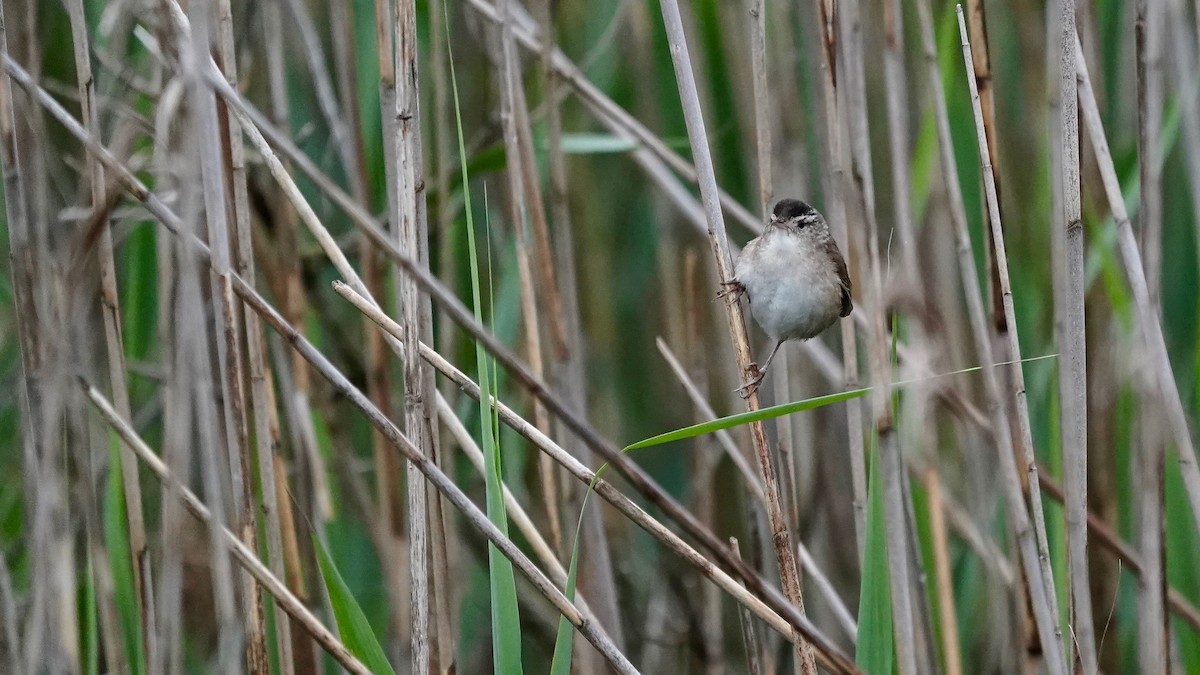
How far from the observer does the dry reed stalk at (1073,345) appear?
1530mm

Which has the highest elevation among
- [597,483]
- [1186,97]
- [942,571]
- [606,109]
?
[606,109]

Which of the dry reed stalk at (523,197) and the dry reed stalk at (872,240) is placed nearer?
the dry reed stalk at (872,240)

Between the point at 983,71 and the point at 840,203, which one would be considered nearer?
the point at 983,71

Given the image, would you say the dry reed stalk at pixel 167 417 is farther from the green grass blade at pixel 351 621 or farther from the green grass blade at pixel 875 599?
the green grass blade at pixel 875 599

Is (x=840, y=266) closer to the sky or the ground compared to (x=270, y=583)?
closer to the sky

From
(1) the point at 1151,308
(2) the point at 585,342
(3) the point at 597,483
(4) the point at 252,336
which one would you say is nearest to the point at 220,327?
(4) the point at 252,336

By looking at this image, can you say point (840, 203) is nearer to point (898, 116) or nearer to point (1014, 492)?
point (898, 116)

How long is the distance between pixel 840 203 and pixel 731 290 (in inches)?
9.6

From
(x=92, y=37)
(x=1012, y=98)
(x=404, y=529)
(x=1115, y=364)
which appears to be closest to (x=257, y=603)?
(x=404, y=529)

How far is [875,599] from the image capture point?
1.52 metres

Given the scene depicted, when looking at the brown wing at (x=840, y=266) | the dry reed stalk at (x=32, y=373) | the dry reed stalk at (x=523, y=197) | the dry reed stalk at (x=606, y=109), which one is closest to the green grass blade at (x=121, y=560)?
the dry reed stalk at (x=32, y=373)

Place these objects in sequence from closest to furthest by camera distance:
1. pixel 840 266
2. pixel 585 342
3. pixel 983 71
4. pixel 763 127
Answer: pixel 983 71 < pixel 763 127 < pixel 840 266 < pixel 585 342

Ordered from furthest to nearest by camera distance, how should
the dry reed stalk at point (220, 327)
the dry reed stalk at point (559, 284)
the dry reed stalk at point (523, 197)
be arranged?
the dry reed stalk at point (559, 284) → the dry reed stalk at point (523, 197) → the dry reed stalk at point (220, 327)

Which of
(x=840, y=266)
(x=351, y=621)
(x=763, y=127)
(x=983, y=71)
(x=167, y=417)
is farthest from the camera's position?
(x=840, y=266)
